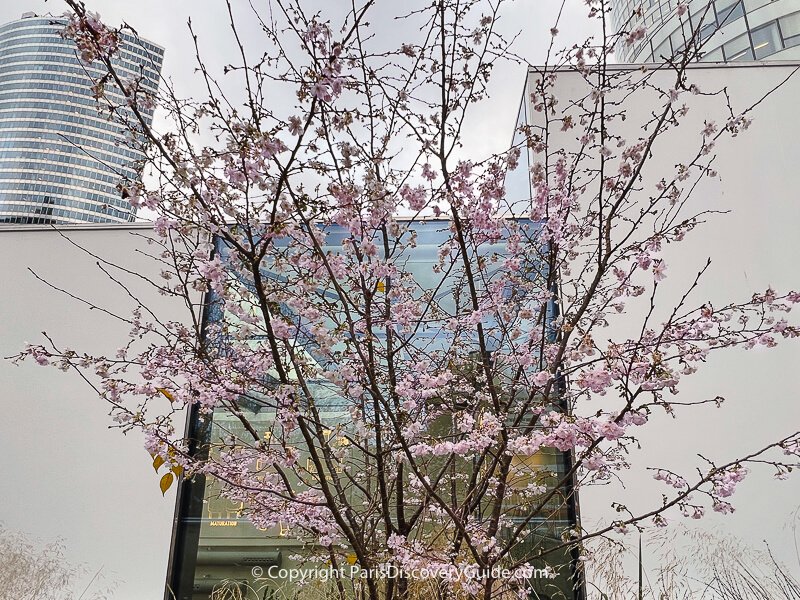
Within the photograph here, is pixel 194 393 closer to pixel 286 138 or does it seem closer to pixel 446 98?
pixel 286 138

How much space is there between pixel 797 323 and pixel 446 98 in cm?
291

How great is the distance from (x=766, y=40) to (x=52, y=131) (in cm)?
657

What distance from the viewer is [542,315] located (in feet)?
4.65

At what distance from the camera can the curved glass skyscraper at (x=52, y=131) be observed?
74.0 inches

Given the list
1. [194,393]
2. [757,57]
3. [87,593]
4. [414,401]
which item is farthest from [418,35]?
[757,57]

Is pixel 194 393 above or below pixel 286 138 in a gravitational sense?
below

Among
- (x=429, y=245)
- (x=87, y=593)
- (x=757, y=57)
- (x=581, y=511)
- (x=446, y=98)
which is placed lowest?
(x=87, y=593)

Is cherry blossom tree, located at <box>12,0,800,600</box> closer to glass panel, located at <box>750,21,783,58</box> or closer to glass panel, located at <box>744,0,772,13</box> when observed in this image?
glass panel, located at <box>750,21,783,58</box>

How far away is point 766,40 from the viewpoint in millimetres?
5488

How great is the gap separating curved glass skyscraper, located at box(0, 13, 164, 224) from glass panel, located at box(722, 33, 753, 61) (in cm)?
556

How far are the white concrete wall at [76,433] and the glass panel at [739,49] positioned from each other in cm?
559

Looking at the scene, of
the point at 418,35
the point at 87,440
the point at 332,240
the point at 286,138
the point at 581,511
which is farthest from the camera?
the point at 87,440

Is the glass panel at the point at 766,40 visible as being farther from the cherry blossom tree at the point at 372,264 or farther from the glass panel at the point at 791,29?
the cherry blossom tree at the point at 372,264

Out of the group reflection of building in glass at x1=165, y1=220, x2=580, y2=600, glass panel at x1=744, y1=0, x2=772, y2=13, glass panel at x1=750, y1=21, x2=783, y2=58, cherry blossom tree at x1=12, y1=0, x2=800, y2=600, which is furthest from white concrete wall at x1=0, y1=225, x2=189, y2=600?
glass panel at x1=744, y1=0, x2=772, y2=13
